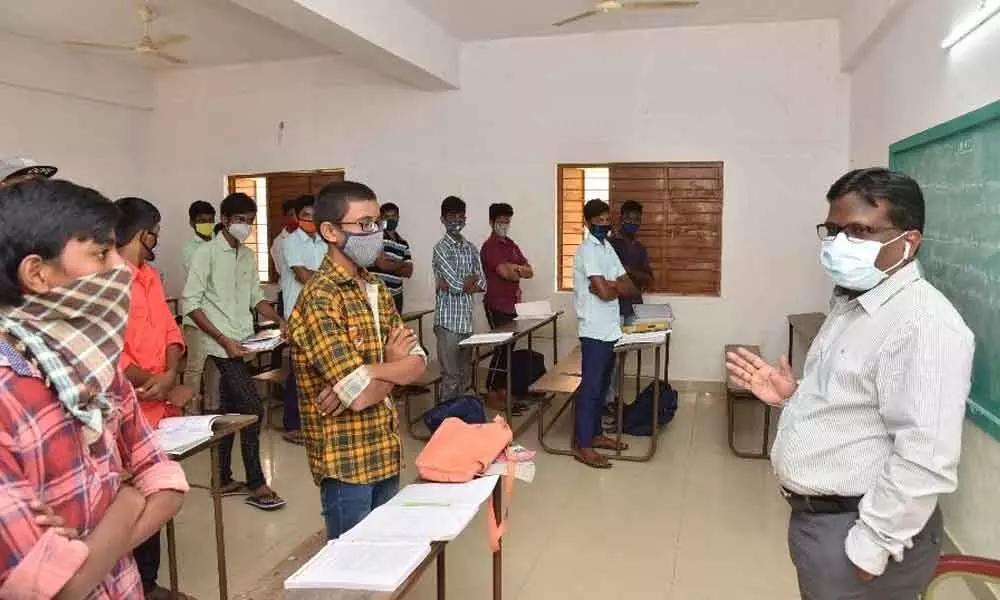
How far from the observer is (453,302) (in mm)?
5113

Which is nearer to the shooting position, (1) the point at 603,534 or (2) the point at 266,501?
(1) the point at 603,534

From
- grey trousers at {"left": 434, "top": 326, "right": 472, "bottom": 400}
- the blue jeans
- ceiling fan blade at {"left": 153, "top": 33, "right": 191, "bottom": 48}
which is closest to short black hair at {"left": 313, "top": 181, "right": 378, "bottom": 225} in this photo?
the blue jeans

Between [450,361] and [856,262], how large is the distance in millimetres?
3804

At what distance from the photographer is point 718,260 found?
603 cm

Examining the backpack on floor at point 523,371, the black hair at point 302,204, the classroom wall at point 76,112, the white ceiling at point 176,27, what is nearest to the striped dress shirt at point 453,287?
the backpack on floor at point 523,371

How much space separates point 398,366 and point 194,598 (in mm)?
1634

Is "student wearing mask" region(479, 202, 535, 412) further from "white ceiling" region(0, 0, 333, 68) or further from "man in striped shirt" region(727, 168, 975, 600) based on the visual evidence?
"man in striped shirt" region(727, 168, 975, 600)

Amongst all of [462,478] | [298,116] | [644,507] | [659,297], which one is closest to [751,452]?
[644,507]

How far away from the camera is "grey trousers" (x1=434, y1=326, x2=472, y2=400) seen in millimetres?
5113

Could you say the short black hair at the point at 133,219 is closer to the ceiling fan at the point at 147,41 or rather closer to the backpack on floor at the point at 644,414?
the backpack on floor at the point at 644,414

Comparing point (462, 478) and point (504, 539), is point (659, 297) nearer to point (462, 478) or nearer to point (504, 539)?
point (504, 539)

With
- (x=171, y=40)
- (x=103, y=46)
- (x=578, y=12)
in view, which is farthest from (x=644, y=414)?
(x=103, y=46)

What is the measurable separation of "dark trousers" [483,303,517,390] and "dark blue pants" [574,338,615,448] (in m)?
1.41

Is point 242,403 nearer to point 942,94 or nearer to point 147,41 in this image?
point 147,41
